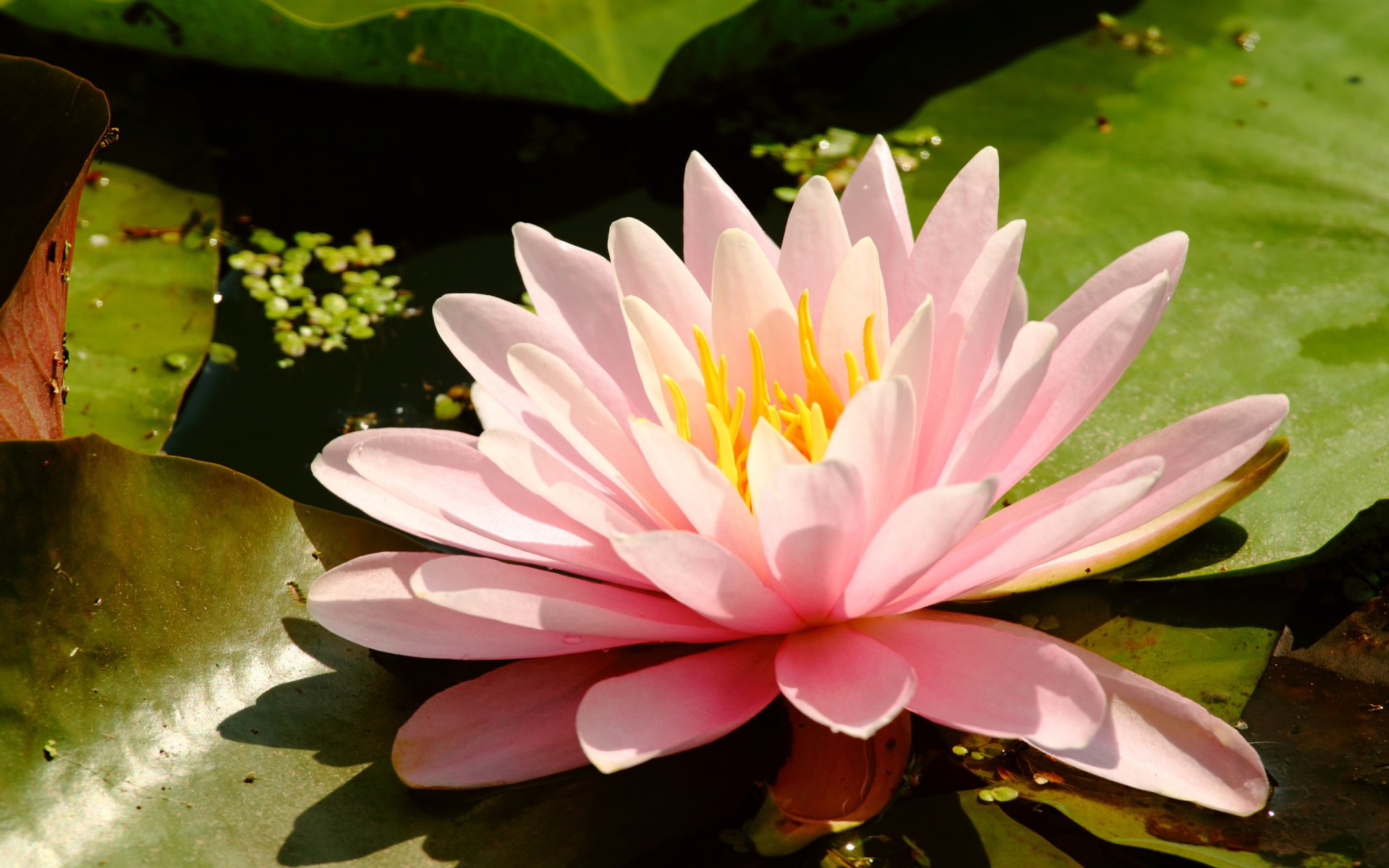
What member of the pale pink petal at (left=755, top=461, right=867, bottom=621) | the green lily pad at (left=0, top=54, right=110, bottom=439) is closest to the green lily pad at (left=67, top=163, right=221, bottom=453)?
the green lily pad at (left=0, top=54, right=110, bottom=439)

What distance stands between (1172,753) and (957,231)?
668 millimetres

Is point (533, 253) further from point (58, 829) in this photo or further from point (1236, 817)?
point (1236, 817)

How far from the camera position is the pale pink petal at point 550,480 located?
3.65 ft

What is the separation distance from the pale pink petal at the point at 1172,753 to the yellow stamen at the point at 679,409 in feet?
1.78

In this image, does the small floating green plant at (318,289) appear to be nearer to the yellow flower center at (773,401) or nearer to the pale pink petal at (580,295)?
the pale pink petal at (580,295)

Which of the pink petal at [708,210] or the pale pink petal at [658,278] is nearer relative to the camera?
the pale pink petal at [658,278]

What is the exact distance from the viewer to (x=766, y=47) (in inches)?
93.6

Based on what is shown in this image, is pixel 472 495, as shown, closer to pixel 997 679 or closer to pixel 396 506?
pixel 396 506

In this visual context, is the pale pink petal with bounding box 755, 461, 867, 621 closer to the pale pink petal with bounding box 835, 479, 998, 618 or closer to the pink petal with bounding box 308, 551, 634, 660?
the pale pink petal with bounding box 835, 479, 998, 618

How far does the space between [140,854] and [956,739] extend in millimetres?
925

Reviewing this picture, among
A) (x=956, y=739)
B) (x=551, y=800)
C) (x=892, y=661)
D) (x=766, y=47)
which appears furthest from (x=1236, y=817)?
(x=766, y=47)

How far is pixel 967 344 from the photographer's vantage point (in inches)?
46.4

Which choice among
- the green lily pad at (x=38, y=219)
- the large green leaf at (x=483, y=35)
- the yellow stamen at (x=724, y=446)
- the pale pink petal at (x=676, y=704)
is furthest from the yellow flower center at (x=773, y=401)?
the large green leaf at (x=483, y=35)

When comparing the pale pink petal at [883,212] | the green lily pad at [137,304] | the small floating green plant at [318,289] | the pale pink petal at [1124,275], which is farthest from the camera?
the small floating green plant at [318,289]
